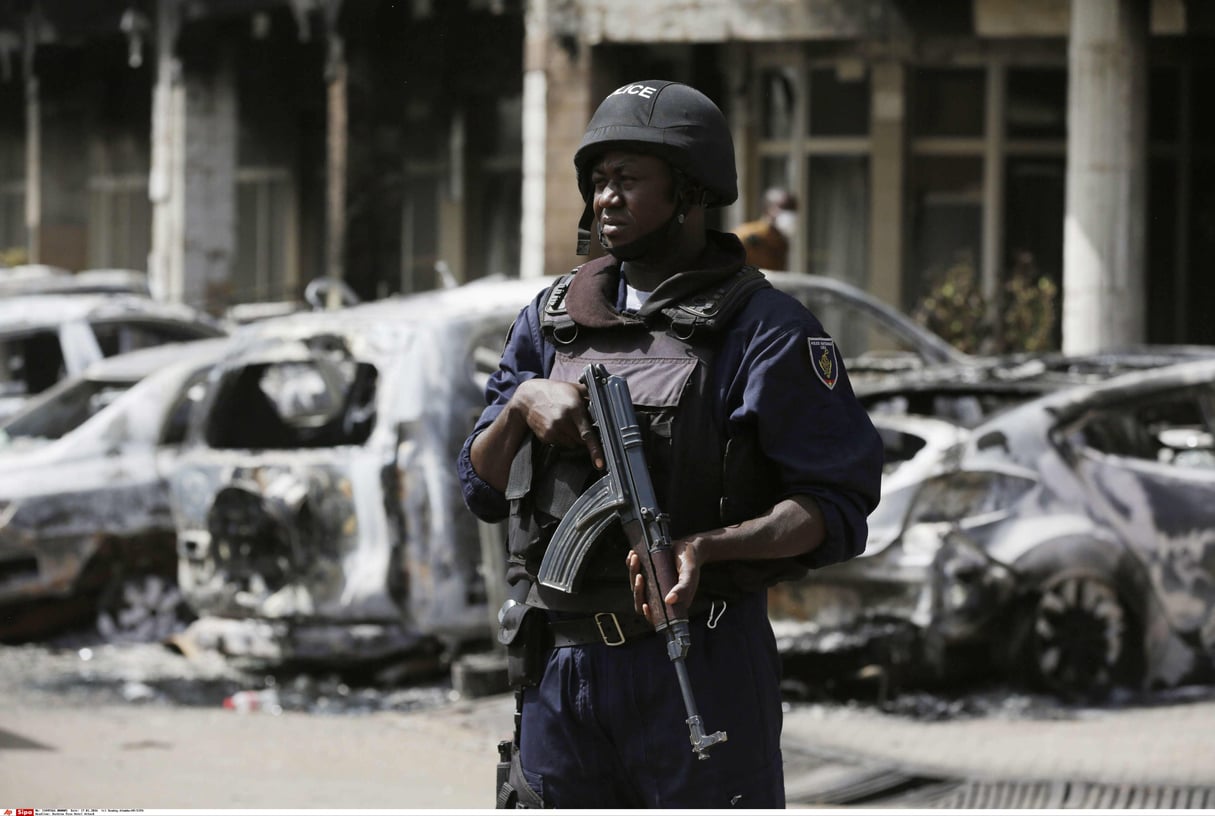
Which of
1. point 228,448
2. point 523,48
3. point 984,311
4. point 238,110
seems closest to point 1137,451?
point 228,448

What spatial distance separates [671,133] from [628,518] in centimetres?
66

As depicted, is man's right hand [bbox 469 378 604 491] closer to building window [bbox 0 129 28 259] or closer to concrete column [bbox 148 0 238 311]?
concrete column [bbox 148 0 238 311]

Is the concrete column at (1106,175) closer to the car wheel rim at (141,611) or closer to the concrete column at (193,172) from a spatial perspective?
the car wheel rim at (141,611)

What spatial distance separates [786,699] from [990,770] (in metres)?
1.29

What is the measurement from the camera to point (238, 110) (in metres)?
24.1

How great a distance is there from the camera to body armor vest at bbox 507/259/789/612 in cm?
361

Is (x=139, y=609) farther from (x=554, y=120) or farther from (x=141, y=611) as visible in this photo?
(x=554, y=120)

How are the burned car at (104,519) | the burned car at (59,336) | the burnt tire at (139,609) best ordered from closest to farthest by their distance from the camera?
the burned car at (104,519)
the burnt tire at (139,609)
the burned car at (59,336)

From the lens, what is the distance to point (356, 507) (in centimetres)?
843

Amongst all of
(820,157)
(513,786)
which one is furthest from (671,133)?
(820,157)

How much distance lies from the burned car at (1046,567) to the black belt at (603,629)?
4268mm

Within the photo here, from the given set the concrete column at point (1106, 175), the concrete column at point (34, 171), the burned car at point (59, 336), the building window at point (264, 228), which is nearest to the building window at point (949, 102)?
the concrete column at point (1106, 175)

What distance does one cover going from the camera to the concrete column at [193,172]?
75.2 ft

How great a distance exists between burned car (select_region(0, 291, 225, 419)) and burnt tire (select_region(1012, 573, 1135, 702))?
620 centimetres
